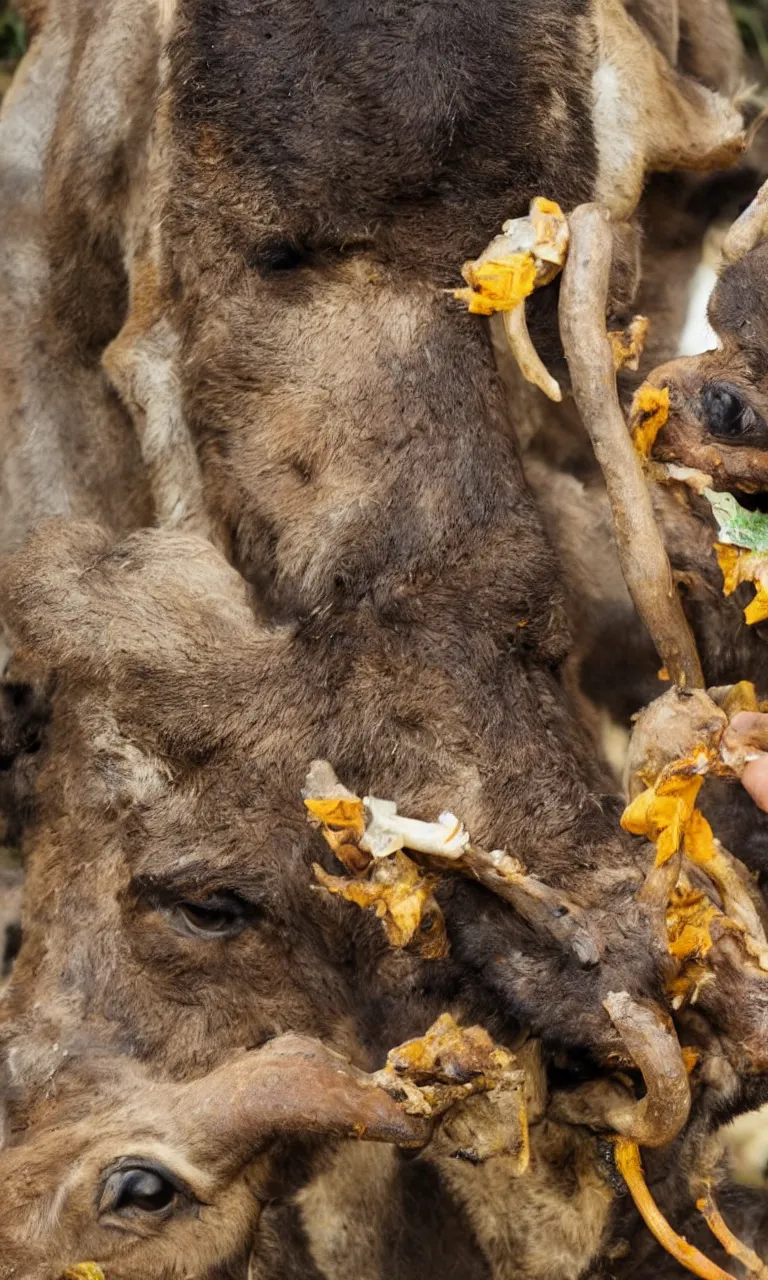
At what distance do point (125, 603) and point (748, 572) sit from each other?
4.43 ft

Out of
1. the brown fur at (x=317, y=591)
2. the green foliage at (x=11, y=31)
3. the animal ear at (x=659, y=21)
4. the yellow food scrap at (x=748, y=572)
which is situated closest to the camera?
the yellow food scrap at (x=748, y=572)

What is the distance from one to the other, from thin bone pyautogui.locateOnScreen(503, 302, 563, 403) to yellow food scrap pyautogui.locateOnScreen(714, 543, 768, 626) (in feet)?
1.62

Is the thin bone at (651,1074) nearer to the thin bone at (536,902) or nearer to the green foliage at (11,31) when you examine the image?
the thin bone at (536,902)

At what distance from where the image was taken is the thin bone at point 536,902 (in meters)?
3.13

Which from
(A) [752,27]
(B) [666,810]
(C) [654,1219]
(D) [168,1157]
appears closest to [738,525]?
(B) [666,810]

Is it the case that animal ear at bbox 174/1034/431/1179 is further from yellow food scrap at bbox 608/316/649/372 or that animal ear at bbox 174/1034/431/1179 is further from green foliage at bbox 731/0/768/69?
green foliage at bbox 731/0/768/69

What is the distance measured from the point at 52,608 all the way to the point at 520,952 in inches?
49.8

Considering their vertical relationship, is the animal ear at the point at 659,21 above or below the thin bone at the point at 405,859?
above

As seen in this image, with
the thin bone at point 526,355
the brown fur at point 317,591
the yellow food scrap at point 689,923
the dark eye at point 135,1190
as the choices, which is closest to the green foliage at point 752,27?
the brown fur at point 317,591

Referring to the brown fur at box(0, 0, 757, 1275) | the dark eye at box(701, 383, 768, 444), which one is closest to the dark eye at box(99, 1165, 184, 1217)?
the brown fur at box(0, 0, 757, 1275)

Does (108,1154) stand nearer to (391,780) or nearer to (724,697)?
(391,780)

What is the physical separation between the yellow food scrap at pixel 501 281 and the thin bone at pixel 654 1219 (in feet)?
5.87

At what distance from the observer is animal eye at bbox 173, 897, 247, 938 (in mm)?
3430

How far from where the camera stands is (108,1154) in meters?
3.07
